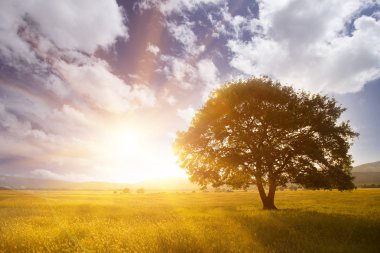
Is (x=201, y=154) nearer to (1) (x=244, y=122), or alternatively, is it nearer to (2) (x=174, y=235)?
(1) (x=244, y=122)

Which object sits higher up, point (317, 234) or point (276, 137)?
point (276, 137)

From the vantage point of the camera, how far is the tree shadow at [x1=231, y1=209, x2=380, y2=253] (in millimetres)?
10727

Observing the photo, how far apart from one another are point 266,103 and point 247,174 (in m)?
6.91

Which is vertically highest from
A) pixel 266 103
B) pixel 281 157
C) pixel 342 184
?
pixel 266 103

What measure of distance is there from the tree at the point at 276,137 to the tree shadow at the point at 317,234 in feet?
29.6

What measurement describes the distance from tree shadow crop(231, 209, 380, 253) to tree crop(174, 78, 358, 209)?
9.03 m

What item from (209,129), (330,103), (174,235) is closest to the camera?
(174,235)

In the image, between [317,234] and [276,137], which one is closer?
[317,234]

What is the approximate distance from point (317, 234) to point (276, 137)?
14.2m

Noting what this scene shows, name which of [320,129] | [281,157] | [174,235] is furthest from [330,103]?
[174,235]

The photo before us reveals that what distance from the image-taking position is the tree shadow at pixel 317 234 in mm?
10727

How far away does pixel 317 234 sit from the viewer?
13023mm

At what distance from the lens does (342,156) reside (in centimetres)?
2608

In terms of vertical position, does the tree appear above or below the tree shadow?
above
